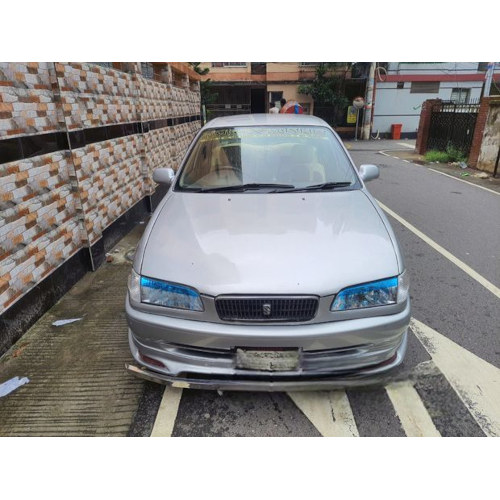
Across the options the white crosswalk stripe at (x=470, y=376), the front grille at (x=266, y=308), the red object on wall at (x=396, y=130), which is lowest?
the red object on wall at (x=396, y=130)

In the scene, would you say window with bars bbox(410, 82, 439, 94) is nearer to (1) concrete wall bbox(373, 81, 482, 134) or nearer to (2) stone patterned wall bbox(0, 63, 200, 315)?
(1) concrete wall bbox(373, 81, 482, 134)

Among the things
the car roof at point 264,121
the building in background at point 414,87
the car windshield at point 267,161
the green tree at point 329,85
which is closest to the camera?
the car windshield at point 267,161

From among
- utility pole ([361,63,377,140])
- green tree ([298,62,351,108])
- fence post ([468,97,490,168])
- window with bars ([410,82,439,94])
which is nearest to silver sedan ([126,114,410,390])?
fence post ([468,97,490,168])

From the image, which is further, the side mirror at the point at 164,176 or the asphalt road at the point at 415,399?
the side mirror at the point at 164,176

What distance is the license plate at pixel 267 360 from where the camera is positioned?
207 cm

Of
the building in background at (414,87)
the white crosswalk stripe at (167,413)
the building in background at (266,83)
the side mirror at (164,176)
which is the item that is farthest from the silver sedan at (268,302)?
the building in background at (414,87)

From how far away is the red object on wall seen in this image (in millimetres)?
23453

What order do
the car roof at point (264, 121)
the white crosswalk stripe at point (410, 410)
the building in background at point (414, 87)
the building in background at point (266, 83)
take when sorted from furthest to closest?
the building in background at point (266, 83) < the building in background at point (414, 87) < the car roof at point (264, 121) < the white crosswalk stripe at point (410, 410)

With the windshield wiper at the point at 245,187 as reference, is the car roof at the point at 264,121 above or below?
above

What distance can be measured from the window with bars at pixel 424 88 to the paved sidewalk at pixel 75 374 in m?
24.9

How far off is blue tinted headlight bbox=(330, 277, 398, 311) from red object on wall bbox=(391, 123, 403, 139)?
24.0 m

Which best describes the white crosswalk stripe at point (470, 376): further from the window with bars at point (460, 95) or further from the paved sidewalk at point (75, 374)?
the window with bars at point (460, 95)

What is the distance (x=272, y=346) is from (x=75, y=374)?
1.60 meters

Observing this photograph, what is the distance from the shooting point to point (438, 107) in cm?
1413
